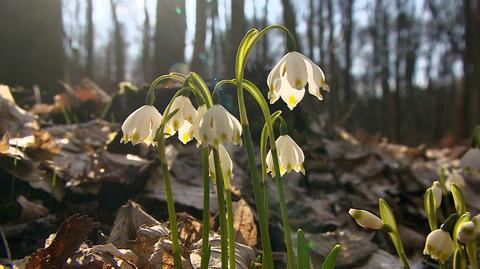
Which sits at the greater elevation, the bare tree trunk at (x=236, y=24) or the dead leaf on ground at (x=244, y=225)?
the bare tree trunk at (x=236, y=24)

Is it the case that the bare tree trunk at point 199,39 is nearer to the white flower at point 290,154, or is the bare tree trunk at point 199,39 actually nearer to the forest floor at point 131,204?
the forest floor at point 131,204

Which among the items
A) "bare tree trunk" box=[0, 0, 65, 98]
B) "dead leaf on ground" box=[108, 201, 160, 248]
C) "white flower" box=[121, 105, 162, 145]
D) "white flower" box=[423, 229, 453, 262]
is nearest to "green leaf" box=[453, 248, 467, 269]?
"white flower" box=[423, 229, 453, 262]

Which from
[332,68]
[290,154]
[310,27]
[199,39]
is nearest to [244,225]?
[290,154]

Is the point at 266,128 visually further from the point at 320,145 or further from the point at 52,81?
the point at 52,81

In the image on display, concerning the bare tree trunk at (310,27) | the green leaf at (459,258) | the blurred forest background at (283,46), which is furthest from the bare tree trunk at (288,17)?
the green leaf at (459,258)

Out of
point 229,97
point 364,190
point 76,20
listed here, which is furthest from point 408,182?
point 76,20

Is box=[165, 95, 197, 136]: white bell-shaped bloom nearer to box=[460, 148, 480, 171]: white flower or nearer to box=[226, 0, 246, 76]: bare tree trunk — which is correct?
box=[460, 148, 480, 171]: white flower

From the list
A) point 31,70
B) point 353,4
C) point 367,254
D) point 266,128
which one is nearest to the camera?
point 266,128
